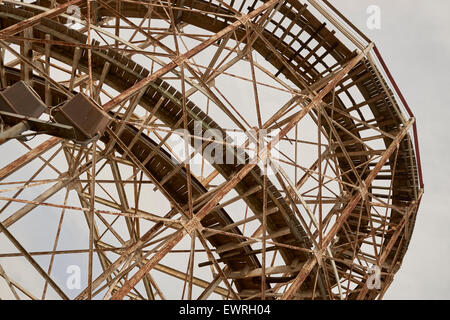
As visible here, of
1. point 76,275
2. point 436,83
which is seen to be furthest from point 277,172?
point 436,83

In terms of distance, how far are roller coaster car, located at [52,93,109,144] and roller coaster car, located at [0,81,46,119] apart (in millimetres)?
406

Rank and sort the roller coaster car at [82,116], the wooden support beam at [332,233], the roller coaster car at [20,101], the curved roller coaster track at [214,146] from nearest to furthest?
1. the roller coaster car at [20,101]
2. the roller coaster car at [82,116]
3. the curved roller coaster track at [214,146]
4. the wooden support beam at [332,233]

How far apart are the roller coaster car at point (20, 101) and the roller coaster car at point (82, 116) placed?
0.41 metres

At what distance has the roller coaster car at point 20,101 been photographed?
7039 mm

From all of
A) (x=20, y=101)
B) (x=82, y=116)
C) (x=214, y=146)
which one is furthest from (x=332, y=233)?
(x=20, y=101)

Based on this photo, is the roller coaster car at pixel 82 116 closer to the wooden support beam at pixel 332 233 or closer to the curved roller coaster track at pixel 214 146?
the curved roller coaster track at pixel 214 146

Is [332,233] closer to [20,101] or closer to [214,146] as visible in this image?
[214,146]

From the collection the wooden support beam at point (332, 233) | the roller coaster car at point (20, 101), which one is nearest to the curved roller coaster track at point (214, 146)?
the wooden support beam at point (332, 233)

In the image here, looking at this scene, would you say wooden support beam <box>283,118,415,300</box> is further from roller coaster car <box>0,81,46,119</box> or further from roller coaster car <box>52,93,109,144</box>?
roller coaster car <box>0,81,46,119</box>

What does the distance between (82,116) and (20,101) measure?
91 centimetres

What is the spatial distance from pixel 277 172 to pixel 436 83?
645 inches

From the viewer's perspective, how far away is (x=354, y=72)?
49.9 ft

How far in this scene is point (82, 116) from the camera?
7711mm

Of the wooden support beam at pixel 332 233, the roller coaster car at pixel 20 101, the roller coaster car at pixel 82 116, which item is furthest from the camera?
the wooden support beam at pixel 332 233
